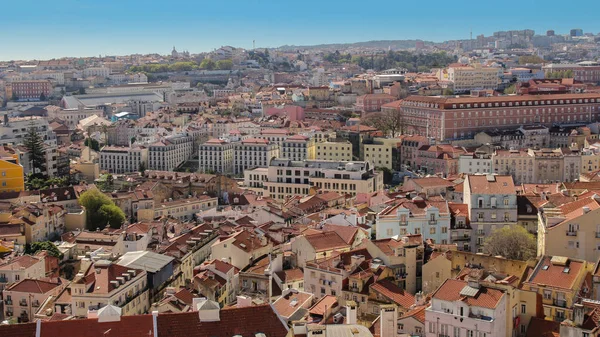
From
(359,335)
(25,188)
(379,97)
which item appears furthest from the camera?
(379,97)

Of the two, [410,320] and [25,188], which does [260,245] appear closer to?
[410,320]

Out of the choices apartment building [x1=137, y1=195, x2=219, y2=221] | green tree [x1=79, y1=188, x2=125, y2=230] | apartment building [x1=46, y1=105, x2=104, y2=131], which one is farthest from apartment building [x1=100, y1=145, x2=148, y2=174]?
apartment building [x1=46, y1=105, x2=104, y2=131]

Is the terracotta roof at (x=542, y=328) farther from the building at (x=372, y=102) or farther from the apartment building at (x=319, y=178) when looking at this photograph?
the building at (x=372, y=102)

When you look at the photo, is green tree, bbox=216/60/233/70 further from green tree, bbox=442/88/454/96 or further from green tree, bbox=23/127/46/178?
green tree, bbox=23/127/46/178

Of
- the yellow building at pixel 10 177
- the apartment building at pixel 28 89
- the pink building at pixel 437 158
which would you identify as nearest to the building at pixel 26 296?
the yellow building at pixel 10 177

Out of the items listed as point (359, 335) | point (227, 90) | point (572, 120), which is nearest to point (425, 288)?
point (359, 335)

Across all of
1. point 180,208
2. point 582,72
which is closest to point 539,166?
point 180,208
